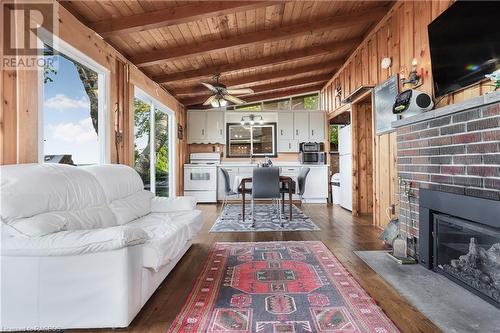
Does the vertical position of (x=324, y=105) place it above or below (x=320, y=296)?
above

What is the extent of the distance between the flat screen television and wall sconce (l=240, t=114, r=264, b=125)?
463 cm

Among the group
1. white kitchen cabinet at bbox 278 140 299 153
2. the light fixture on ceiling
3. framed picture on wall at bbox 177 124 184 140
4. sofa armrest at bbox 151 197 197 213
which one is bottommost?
sofa armrest at bbox 151 197 197 213

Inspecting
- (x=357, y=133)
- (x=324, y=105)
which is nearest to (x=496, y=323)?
(x=357, y=133)

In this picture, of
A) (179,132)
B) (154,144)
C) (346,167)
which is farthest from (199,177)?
(346,167)

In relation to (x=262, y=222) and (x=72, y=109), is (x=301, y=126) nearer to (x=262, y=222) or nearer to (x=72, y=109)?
(x=262, y=222)

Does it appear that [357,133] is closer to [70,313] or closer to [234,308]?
[234,308]

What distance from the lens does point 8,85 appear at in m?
2.08

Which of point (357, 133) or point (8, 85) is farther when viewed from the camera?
point (357, 133)

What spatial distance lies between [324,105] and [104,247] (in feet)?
21.6

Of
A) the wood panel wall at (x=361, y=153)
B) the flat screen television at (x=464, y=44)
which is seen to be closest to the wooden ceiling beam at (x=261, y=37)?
the flat screen television at (x=464, y=44)

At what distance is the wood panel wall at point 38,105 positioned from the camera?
2072mm

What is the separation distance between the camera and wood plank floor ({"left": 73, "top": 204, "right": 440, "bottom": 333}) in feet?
5.41

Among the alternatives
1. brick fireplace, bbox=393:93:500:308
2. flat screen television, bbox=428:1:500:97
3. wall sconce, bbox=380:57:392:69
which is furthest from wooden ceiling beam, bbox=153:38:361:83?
brick fireplace, bbox=393:93:500:308

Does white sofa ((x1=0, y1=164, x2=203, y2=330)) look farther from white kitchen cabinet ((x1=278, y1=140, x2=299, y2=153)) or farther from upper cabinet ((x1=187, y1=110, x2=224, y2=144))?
white kitchen cabinet ((x1=278, y1=140, x2=299, y2=153))
